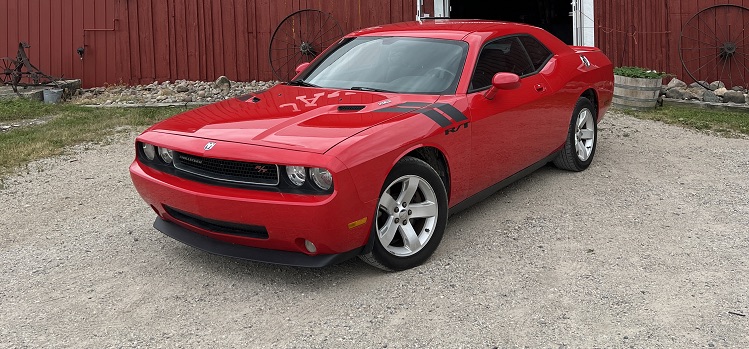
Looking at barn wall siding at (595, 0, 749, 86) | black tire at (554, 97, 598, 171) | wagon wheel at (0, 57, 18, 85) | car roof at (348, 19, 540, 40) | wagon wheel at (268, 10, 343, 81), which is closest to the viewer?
car roof at (348, 19, 540, 40)

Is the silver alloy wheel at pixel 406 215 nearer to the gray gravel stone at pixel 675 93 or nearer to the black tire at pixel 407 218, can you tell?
the black tire at pixel 407 218

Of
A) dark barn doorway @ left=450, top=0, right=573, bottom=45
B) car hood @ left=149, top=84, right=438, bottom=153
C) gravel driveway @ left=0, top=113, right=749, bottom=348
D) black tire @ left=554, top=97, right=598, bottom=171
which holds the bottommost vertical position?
gravel driveway @ left=0, top=113, right=749, bottom=348

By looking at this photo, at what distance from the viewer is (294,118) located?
4.64 metres

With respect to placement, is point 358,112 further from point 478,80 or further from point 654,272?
point 654,272

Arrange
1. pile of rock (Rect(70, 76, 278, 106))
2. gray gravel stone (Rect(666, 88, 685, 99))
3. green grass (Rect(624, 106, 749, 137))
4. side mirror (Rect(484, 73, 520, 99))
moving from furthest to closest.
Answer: pile of rock (Rect(70, 76, 278, 106)) < gray gravel stone (Rect(666, 88, 685, 99)) < green grass (Rect(624, 106, 749, 137)) < side mirror (Rect(484, 73, 520, 99))

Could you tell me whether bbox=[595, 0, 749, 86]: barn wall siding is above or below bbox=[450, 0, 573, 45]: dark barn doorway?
below

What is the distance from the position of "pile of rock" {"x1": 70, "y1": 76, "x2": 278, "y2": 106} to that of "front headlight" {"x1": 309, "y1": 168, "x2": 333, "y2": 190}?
26.5 ft

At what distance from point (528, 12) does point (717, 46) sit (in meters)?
8.00

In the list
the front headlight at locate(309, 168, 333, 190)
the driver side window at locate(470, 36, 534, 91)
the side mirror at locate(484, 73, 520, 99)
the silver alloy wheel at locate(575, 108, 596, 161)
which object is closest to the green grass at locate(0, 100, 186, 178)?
the front headlight at locate(309, 168, 333, 190)

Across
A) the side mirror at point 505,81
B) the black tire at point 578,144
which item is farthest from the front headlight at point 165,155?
the black tire at point 578,144

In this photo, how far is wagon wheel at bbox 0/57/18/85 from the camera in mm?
12990

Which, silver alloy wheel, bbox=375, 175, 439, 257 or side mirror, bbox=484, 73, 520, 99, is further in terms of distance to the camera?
side mirror, bbox=484, 73, 520, 99

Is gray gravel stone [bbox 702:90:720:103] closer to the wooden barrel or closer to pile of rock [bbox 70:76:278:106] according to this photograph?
the wooden barrel

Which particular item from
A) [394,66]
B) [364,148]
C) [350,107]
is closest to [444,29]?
[394,66]
